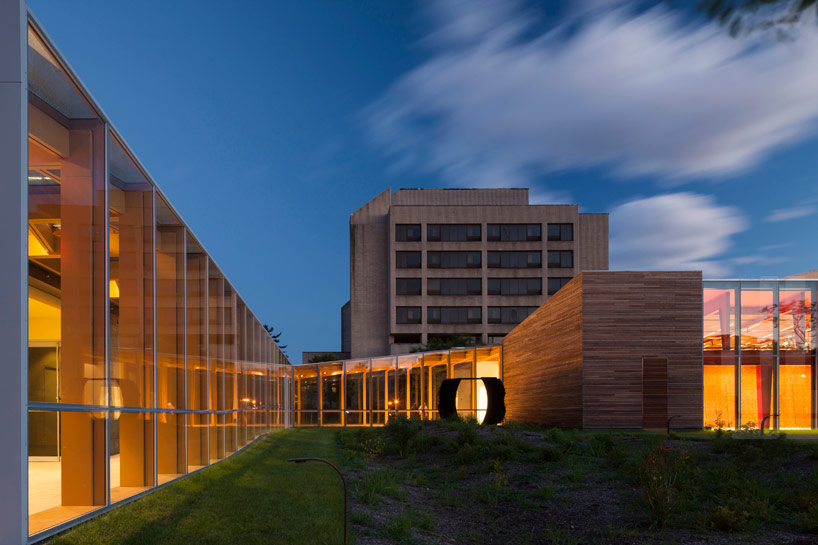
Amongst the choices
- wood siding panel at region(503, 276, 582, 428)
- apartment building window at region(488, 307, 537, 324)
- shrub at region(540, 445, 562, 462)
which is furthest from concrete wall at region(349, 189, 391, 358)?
shrub at region(540, 445, 562, 462)

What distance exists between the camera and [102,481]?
677cm

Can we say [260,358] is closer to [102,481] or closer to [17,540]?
[102,481]

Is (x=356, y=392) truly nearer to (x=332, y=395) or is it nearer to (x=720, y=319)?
(x=332, y=395)

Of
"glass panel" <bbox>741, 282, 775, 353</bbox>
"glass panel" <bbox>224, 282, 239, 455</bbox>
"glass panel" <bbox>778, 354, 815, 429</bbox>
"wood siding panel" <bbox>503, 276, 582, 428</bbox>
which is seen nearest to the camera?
"glass panel" <bbox>224, 282, 239, 455</bbox>

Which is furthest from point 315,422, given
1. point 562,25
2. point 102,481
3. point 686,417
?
point 562,25

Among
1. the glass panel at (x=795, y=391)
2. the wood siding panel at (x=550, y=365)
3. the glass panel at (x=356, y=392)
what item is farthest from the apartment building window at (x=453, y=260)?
the glass panel at (x=795, y=391)

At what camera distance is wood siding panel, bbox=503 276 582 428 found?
23.7 metres

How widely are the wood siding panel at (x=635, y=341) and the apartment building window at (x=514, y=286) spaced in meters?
41.1

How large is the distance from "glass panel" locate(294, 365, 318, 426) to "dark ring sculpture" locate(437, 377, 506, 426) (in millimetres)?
12899

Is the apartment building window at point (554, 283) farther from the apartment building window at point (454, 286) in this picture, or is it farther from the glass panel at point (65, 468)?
the glass panel at point (65, 468)

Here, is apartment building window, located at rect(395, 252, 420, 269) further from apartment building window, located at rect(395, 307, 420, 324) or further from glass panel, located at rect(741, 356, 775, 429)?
glass panel, located at rect(741, 356, 775, 429)

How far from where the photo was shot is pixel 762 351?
1044 inches

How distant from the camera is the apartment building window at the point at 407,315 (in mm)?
63594

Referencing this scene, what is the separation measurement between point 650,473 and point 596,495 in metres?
1.49
